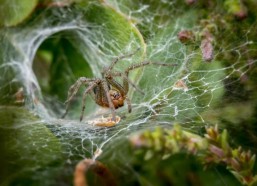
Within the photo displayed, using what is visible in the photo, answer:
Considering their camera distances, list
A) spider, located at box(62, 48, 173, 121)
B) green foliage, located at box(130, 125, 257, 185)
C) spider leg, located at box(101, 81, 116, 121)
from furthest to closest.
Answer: spider, located at box(62, 48, 173, 121) → spider leg, located at box(101, 81, 116, 121) → green foliage, located at box(130, 125, 257, 185)

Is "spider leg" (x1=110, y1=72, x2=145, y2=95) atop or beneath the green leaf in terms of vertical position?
beneath

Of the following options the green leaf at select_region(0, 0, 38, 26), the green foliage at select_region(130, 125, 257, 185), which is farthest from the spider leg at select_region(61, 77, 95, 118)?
the green foliage at select_region(130, 125, 257, 185)

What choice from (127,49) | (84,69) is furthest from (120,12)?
(84,69)

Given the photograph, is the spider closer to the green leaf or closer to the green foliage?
the green leaf

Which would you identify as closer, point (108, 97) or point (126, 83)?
point (108, 97)

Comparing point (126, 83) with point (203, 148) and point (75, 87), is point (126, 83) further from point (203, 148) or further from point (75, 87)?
point (203, 148)

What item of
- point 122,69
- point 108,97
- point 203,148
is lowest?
point 203,148

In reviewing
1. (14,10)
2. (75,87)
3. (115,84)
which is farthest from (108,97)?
(14,10)

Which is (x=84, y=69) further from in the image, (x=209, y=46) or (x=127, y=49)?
(x=209, y=46)

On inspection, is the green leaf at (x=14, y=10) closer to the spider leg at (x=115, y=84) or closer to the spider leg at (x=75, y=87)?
the spider leg at (x=75, y=87)
